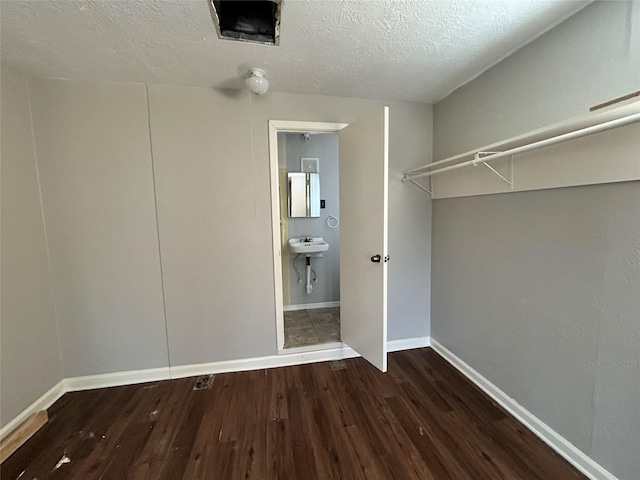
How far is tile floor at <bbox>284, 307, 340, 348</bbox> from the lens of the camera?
8.42 feet

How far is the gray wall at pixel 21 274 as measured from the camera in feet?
5.31

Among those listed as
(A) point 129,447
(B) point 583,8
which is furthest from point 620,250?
→ (A) point 129,447

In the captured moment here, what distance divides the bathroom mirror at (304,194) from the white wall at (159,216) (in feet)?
3.75

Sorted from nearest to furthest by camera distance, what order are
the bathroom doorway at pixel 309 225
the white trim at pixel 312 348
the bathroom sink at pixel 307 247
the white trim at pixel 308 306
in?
the white trim at pixel 312 348 → the bathroom sink at pixel 307 247 → the bathroom doorway at pixel 309 225 → the white trim at pixel 308 306

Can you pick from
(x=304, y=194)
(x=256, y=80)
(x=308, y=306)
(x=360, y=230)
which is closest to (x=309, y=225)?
(x=304, y=194)

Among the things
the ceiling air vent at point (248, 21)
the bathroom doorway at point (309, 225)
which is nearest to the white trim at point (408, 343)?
the bathroom doorway at point (309, 225)

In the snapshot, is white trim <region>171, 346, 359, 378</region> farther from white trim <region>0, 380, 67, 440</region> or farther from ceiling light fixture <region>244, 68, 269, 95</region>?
ceiling light fixture <region>244, 68, 269, 95</region>

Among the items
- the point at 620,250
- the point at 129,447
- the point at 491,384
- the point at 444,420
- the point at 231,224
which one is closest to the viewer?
the point at 620,250

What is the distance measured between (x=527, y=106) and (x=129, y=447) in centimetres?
307

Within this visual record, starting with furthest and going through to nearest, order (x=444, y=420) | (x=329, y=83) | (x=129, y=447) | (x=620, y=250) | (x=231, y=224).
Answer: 1. (x=231, y=224)
2. (x=329, y=83)
3. (x=444, y=420)
4. (x=129, y=447)
5. (x=620, y=250)

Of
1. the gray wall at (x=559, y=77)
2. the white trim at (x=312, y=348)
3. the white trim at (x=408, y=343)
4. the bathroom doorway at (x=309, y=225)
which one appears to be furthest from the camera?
the bathroom doorway at (x=309, y=225)

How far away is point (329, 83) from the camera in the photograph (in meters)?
2.03

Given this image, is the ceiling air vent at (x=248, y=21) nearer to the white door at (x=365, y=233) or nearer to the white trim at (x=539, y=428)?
the white door at (x=365, y=233)

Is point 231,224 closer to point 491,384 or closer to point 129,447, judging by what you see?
point 129,447
